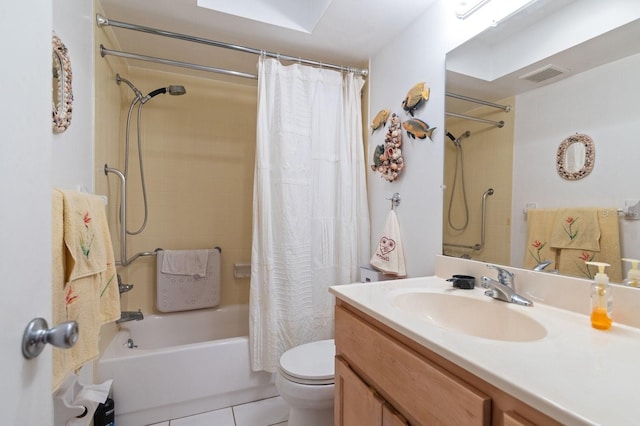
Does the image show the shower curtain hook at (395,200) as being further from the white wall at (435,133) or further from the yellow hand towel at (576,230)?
the yellow hand towel at (576,230)

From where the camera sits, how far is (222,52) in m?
1.98

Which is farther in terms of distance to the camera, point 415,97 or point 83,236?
point 415,97

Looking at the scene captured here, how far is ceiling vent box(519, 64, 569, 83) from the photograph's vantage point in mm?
1003

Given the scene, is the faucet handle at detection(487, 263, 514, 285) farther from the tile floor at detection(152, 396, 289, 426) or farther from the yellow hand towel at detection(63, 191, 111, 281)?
the yellow hand towel at detection(63, 191, 111, 281)

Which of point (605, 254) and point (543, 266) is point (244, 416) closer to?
point (543, 266)

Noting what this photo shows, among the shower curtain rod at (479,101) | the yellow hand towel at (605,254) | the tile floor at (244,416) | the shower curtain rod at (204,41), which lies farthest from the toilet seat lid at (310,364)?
the shower curtain rod at (204,41)

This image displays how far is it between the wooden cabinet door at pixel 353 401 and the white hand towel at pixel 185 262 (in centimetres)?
155

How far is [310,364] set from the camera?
1.44 meters

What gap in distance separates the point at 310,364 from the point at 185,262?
135 centimetres

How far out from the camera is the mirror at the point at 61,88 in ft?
3.61

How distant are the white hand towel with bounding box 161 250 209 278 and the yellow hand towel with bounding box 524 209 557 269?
2094mm

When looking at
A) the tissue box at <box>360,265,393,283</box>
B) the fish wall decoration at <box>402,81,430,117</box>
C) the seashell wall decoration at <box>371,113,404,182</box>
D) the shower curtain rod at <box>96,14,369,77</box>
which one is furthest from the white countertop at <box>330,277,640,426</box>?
the shower curtain rod at <box>96,14,369,77</box>

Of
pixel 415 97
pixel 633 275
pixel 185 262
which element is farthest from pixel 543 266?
pixel 185 262

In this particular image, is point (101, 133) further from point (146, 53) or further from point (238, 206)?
point (238, 206)
